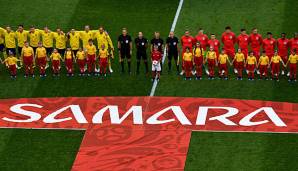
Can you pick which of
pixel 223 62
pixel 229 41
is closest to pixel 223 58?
pixel 223 62

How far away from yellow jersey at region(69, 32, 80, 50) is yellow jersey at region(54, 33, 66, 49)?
294 mm

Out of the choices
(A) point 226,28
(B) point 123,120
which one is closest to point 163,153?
(B) point 123,120

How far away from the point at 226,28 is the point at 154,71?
3547 mm

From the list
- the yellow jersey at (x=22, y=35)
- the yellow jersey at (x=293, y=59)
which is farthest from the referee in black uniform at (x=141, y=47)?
the yellow jersey at (x=293, y=59)

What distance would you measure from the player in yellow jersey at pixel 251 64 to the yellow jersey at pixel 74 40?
7.15 m

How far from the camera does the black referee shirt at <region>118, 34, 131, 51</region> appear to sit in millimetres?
37031

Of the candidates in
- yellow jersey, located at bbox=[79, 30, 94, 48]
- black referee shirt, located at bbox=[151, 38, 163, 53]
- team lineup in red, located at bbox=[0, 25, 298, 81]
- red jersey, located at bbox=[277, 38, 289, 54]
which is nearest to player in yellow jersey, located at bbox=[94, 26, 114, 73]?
team lineup in red, located at bbox=[0, 25, 298, 81]

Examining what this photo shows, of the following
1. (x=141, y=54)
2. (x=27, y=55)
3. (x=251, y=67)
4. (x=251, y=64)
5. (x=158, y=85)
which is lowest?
(x=158, y=85)

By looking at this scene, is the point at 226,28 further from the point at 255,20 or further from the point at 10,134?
the point at 10,134

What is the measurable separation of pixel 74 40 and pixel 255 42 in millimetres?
7578

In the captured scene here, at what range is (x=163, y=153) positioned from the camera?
31625mm

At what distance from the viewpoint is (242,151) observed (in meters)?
31.7

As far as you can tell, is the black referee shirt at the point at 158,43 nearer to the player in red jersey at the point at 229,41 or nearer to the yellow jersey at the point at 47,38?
the player in red jersey at the point at 229,41

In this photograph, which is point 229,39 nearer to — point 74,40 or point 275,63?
point 275,63
